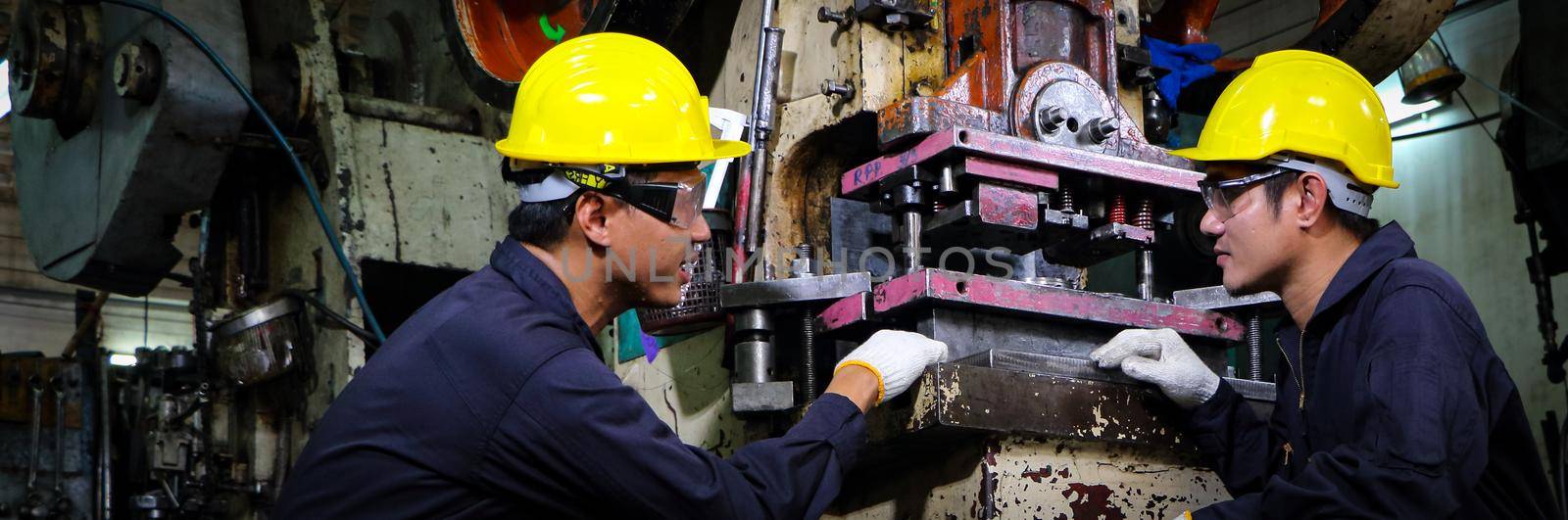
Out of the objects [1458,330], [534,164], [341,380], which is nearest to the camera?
[1458,330]

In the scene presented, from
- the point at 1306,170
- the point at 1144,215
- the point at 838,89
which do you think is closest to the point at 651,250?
the point at 838,89

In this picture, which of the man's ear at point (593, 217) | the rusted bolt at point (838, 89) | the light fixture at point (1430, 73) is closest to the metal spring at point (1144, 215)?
the rusted bolt at point (838, 89)

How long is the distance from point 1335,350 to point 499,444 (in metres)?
1.11

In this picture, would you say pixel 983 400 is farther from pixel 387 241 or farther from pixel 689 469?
pixel 387 241

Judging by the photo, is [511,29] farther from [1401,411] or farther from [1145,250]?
[1401,411]

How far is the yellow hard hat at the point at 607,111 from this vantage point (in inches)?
70.9

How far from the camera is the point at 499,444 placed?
1.51 meters

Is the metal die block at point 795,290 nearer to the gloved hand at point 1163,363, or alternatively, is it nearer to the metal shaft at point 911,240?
the metal shaft at point 911,240

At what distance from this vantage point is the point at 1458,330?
1681 mm

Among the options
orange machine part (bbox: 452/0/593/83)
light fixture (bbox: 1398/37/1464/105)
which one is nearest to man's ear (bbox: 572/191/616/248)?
orange machine part (bbox: 452/0/593/83)

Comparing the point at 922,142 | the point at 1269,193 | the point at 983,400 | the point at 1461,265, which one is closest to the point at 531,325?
the point at 983,400

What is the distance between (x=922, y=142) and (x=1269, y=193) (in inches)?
22.3

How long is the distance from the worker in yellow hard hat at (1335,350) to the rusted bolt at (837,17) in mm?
756

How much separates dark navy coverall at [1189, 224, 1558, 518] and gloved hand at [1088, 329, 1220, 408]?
0.50ft
